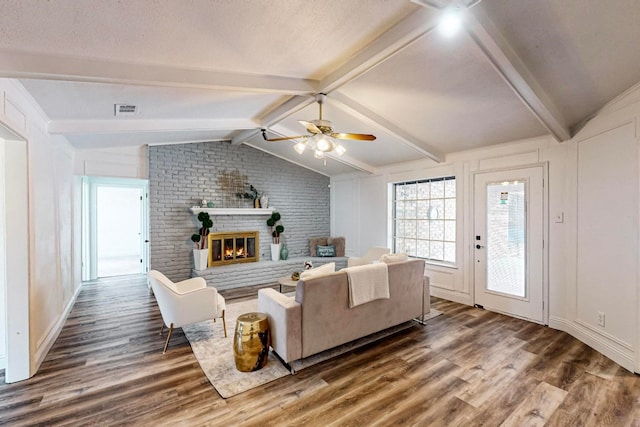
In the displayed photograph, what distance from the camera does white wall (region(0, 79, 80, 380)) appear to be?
2.46m

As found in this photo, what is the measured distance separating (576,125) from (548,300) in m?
2.17

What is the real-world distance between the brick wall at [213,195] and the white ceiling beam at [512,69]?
4.98 metres

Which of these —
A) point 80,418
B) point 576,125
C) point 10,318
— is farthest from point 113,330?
point 576,125

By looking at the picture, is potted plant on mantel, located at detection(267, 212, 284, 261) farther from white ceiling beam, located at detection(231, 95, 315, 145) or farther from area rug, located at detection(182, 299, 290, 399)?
area rug, located at detection(182, 299, 290, 399)

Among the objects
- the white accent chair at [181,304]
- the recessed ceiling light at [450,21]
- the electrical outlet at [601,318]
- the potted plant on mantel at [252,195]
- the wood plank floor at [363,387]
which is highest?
the recessed ceiling light at [450,21]

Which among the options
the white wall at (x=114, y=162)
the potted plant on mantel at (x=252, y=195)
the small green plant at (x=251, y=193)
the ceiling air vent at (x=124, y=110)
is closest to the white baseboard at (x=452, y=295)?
the potted plant on mantel at (x=252, y=195)

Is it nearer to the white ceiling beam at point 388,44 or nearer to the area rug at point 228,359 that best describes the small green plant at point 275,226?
the area rug at point 228,359

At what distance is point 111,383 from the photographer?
2.47m

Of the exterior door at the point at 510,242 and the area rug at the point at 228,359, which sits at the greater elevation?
the exterior door at the point at 510,242

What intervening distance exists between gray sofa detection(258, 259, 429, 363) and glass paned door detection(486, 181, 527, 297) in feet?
5.99

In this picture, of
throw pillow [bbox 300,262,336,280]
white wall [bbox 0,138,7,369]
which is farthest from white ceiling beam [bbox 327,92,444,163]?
white wall [bbox 0,138,7,369]

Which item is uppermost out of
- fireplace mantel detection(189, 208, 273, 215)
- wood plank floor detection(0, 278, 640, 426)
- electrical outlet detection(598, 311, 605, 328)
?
fireplace mantel detection(189, 208, 273, 215)

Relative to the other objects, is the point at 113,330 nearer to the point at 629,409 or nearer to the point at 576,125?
the point at 629,409

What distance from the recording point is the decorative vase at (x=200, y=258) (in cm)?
550
